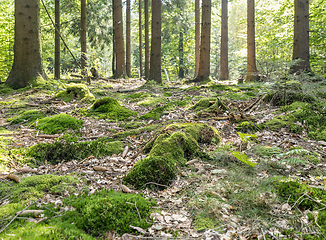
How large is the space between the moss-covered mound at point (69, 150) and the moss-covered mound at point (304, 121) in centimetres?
341

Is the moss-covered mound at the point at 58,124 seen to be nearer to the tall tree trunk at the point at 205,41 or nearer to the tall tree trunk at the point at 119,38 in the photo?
the tall tree trunk at the point at 205,41

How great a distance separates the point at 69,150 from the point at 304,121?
4.87m

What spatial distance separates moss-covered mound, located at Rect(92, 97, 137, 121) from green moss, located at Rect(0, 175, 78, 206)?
3.20 metres

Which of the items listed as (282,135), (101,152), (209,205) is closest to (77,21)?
(101,152)

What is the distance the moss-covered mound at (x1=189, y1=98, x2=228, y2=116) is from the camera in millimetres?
5777

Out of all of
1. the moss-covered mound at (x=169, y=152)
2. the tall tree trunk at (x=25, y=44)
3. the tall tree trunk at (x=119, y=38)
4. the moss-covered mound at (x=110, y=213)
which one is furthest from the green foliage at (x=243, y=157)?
the tall tree trunk at (x=119, y=38)

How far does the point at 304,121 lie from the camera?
4895 millimetres

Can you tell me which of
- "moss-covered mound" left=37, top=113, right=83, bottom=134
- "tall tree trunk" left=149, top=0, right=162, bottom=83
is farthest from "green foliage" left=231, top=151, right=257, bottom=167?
"tall tree trunk" left=149, top=0, right=162, bottom=83

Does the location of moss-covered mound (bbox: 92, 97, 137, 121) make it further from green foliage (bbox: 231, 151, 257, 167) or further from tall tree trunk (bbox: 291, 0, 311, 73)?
tall tree trunk (bbox: 291, 0, 311, 73)

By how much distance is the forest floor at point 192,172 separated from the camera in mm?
2176

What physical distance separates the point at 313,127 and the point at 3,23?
20304 mm

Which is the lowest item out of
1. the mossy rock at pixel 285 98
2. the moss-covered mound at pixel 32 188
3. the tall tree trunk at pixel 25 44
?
the moss-covered mound at pixel 32 188

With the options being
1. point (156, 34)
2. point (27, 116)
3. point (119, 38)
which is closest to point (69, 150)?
point (27, 116)

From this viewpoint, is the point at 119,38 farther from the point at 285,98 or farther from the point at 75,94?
the point at 285,98
